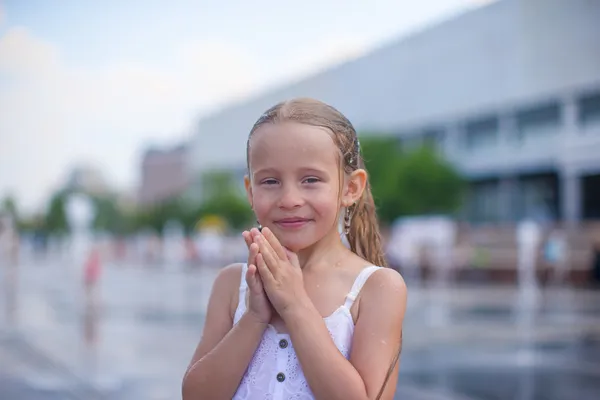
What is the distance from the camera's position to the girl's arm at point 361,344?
159 cm

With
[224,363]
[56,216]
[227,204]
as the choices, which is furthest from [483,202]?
[56,216]

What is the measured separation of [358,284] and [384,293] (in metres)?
0.07

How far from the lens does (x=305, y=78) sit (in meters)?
55.9

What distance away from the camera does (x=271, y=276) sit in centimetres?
160

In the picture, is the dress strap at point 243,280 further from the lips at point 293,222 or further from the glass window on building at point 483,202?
the glass window on building at point 483,202

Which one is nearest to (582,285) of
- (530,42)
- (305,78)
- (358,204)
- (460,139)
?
(530,42)

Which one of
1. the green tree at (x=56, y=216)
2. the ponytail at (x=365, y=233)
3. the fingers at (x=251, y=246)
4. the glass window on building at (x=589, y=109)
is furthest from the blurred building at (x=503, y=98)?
the green tree at (x=56, y=216)

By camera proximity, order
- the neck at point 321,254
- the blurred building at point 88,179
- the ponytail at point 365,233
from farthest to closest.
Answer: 1. the blurred building at point 88,179
2. the ponytail at point 365,233
3. the neck at point 321,254

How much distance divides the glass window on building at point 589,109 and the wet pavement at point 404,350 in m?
21.3

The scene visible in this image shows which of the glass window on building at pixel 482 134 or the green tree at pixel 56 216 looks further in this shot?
the green tree at pixel 56 216

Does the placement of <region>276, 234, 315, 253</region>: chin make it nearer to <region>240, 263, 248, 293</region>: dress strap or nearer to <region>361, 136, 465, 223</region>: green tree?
<region>240, 263, 248, 293</region>: dress strap

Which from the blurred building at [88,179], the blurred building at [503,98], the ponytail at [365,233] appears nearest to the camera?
the ponytail at [365,233]

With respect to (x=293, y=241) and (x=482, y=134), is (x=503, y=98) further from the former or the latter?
(x=293, y=241)

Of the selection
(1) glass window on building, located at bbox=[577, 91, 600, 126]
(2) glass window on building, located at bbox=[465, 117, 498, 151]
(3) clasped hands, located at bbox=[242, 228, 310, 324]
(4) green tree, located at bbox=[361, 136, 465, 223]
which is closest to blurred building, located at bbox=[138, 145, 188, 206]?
(2) glass window on building, located at bbox=[465, 117, 498, 151]
